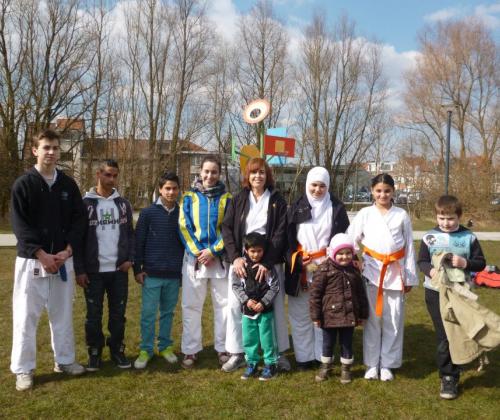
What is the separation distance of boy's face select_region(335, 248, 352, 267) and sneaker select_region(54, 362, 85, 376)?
2.35 m

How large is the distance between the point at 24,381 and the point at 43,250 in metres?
1.03

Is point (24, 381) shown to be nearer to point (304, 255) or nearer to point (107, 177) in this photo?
point (107, 177)

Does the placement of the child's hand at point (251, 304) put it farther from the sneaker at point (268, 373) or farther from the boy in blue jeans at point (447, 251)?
the boy in blue jeans at point (447, 251)

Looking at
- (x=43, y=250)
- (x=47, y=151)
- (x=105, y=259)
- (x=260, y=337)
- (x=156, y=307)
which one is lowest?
(x=260, y=337)

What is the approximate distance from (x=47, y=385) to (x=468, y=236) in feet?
11.5

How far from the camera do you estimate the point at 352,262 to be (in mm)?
3666

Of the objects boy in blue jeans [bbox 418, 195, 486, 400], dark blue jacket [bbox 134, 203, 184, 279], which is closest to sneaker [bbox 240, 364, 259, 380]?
dark blue jacket [bbox 134, 203, 184, 279]

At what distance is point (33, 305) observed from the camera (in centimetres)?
360

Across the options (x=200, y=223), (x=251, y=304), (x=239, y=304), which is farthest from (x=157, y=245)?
(x=251, y=304)

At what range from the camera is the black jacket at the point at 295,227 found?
386cm

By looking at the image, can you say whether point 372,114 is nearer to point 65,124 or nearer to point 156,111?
point 156,111

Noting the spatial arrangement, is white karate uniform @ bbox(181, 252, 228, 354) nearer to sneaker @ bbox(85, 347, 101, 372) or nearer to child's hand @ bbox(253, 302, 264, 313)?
child's hand @ bbox(253, 302, 264, 313)

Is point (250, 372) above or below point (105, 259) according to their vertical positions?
below

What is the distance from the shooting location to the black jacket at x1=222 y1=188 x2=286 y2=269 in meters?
3.81
